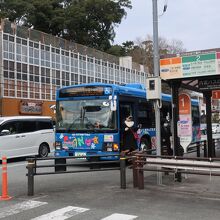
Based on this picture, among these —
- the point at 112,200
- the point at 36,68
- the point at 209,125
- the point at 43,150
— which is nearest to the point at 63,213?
the point at 112,200

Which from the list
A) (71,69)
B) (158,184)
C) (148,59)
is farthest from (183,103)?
(148,59)

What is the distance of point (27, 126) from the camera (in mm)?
19828

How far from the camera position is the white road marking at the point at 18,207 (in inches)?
308

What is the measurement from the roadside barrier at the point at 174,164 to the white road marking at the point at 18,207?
2.52 metres

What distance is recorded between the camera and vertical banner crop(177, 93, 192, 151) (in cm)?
1173

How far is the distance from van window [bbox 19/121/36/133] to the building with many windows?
2054 centimetres

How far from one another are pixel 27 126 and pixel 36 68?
2543 centimetres

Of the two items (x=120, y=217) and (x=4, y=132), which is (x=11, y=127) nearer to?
(x=4, y=132)

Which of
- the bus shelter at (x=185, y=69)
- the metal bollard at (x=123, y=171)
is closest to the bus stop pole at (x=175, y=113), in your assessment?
the bus shelter at (x=185, y=69)

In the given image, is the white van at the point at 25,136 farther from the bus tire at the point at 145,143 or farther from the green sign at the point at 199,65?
the green sign at the point at 199,65

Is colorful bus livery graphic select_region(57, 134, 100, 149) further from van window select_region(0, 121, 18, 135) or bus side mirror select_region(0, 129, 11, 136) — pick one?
van window select_region(0, 121, 18, 135)

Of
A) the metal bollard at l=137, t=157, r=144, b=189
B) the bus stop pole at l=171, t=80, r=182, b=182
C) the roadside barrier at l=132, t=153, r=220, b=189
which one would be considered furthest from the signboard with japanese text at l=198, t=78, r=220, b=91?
the metal bollard at l=137, t=157, r=144, b=189

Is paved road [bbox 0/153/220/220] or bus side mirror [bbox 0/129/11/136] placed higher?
bus side mirror [bbox 0/129/11/136]

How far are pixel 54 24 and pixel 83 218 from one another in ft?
213
